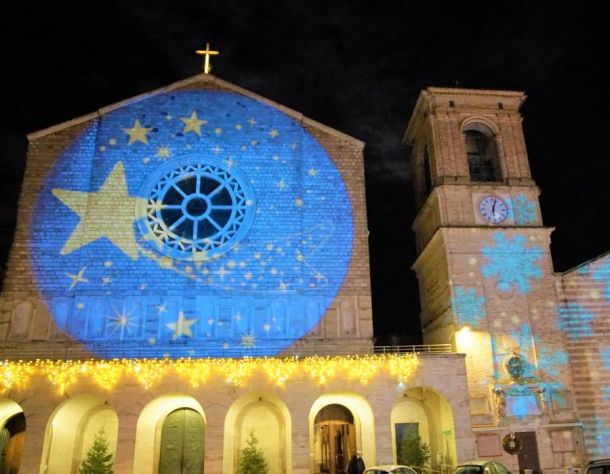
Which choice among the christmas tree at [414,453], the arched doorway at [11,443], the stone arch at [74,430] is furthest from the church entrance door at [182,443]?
the christmas tree at [414,453]

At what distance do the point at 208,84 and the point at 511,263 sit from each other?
48.0 feet

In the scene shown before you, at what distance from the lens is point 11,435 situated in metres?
18.7

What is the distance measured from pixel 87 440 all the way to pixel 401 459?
1098 centimetres

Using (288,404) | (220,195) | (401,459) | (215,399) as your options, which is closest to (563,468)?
(401,459)

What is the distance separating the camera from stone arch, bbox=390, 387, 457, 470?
18359mm

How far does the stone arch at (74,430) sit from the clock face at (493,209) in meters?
15.7

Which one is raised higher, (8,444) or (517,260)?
(517,260)

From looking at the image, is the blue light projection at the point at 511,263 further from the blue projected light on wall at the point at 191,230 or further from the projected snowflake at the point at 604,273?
the blue projected light on wall at the point at 191,230

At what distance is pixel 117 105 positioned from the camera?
22281mm

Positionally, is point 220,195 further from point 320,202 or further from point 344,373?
point 344,373

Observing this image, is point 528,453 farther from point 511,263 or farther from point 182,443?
point 182,443

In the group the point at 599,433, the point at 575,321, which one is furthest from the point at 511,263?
the point at 599,433

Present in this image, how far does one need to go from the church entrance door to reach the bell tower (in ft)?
31.3

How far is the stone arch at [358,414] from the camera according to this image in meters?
17.9
